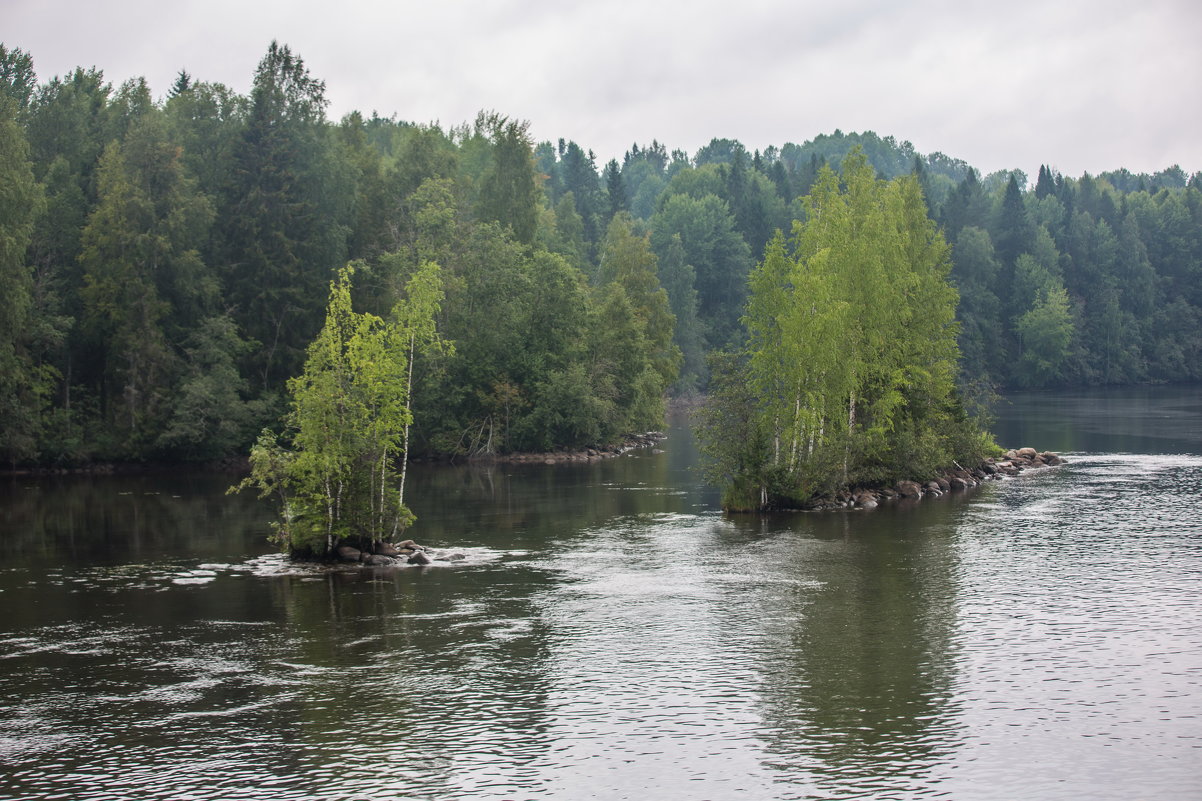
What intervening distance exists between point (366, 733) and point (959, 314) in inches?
6209

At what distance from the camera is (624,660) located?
36.3 metres

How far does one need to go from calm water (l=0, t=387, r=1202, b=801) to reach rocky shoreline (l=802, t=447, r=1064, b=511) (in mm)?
4138

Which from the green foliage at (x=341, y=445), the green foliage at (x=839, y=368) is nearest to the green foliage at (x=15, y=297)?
the green foliage at (x=341, y=445)

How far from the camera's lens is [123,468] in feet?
293

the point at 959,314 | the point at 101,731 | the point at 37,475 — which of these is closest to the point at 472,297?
the point at 37,475

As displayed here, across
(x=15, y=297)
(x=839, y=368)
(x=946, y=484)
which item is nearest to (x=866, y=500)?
(x=839, y=368)

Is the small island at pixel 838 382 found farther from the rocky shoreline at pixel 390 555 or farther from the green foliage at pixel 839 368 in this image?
the rocky shoreline at pixel 390 555

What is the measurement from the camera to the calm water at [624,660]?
27.6 m

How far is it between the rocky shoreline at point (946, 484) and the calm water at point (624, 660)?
4138 millimetres

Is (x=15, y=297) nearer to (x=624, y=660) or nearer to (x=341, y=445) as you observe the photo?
(x=341, y=445)

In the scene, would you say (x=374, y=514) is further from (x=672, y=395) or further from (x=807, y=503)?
(x=672, y=395)

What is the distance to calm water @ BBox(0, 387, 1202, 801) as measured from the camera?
2759 cm

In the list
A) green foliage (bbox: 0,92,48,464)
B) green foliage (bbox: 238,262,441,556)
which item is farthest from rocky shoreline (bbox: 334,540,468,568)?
green foliage (bbox: 0,92,48,464)

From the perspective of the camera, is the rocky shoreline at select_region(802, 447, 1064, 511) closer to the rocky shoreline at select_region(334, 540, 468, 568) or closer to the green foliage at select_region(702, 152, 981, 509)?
the green foliage at select_region(702, 152, 981, 509)
